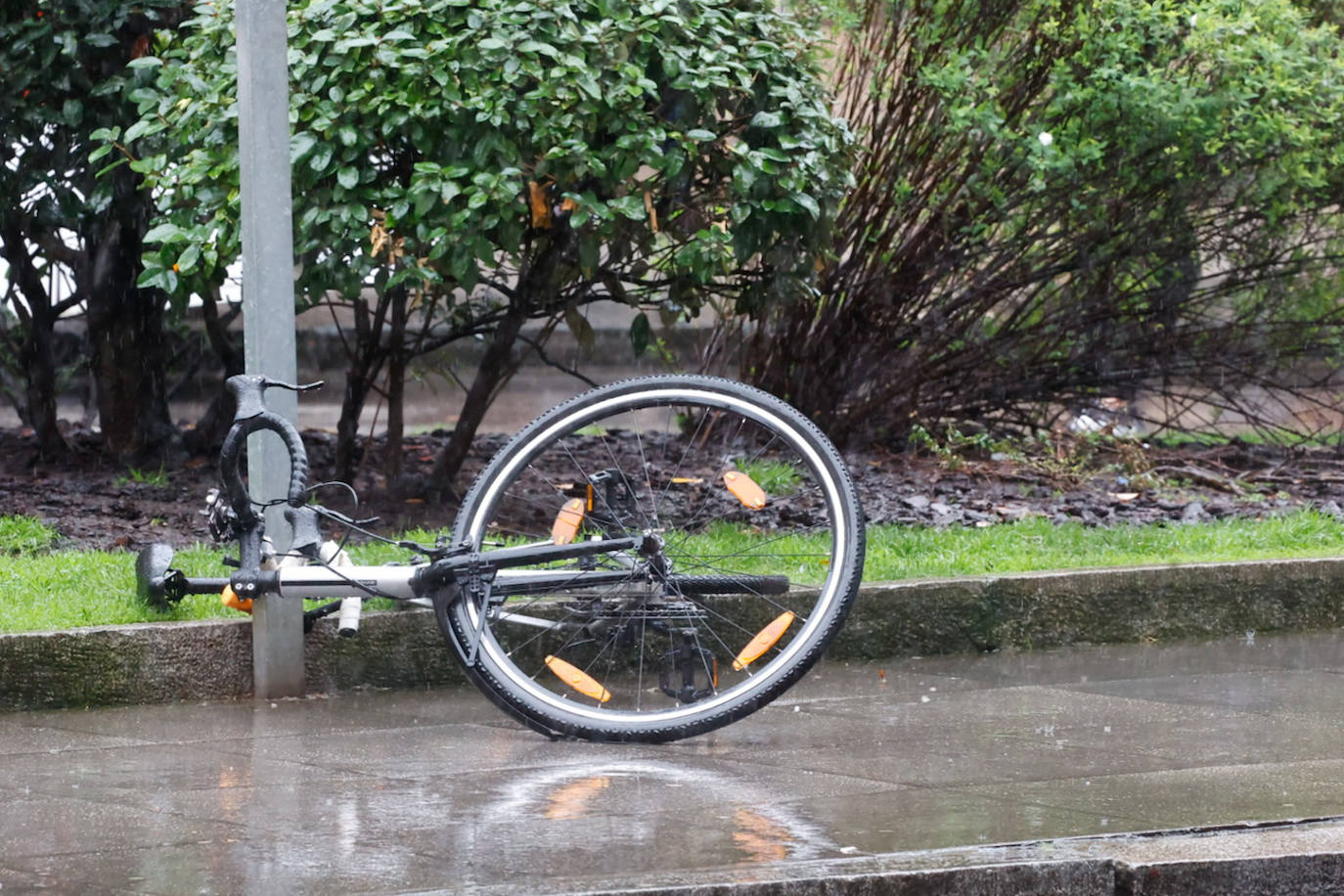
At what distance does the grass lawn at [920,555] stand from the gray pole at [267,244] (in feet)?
1.41

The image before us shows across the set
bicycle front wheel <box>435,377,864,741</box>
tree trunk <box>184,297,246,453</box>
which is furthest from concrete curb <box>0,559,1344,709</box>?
tree trunk <box>184,297,246,453</box>

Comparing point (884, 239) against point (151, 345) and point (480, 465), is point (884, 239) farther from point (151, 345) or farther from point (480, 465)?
point (151, 345)

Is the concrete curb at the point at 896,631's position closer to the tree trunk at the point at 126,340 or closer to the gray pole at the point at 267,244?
the gray pole at the point at 267,244

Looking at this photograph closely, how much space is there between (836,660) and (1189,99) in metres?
3.31

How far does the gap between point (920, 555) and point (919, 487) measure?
1895mm

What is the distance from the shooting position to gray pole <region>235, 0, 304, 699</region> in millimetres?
4750

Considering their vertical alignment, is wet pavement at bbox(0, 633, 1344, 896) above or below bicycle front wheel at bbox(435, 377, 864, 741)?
below

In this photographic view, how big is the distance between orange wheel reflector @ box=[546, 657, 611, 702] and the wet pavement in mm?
158

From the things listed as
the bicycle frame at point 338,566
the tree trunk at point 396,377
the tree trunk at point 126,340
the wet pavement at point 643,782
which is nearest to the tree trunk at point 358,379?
the tree trunk at point 396,377

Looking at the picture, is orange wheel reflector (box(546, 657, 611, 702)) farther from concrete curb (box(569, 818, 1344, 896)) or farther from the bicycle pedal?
concrete curb (box(569, 818, 1344, 896))

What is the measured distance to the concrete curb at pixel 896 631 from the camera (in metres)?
4.71

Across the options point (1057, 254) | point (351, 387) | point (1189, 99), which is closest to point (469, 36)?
point (351, 387)

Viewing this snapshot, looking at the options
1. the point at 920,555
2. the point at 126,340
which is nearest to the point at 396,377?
the point at 126,340

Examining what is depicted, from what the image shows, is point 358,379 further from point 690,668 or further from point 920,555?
point 690,668
